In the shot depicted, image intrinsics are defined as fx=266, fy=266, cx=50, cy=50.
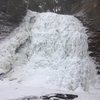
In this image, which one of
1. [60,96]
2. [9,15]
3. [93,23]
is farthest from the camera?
[9,15]

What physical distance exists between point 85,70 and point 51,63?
1836mm

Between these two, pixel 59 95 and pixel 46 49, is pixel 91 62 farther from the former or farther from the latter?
pixel 59 95

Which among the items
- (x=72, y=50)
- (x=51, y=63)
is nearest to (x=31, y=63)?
(x=51, y=63)

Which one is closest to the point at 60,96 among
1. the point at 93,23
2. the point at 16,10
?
the point at 93,23

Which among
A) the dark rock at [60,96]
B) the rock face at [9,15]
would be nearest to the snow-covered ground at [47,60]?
the dark rock at [60,96]

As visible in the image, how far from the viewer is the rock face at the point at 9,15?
16797 mm

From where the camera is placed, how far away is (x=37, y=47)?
15109 millimetres

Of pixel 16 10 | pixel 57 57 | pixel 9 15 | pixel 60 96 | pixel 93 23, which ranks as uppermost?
pixel 16 10

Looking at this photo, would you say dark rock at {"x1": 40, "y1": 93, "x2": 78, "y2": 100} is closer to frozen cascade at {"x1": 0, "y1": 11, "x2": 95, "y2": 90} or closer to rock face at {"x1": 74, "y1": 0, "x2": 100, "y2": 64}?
frozen cascade at {"x1": 0, "y1": 11, "x2": 95, "y2": 90}

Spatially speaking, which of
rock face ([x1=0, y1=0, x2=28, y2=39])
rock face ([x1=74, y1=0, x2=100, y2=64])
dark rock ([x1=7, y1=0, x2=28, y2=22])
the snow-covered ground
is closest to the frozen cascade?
the snow-covered ground

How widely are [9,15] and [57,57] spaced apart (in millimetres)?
4991

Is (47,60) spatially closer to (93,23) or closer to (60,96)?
(60,96)

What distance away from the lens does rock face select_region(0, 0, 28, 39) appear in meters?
16.8

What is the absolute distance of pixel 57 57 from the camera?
567 inches
